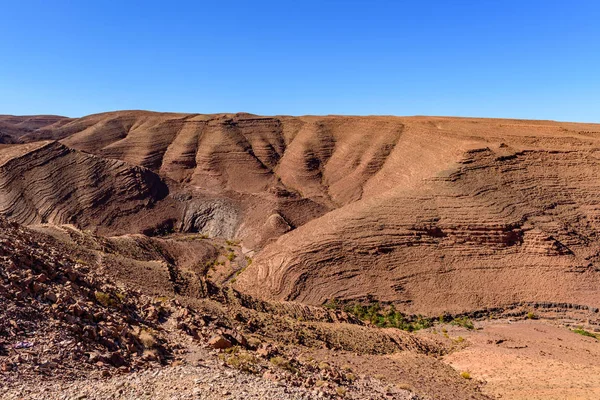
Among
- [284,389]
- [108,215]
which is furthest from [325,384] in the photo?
[108,215]

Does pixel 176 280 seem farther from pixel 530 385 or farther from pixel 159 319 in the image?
pixel 530 385

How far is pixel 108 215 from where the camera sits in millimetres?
42688

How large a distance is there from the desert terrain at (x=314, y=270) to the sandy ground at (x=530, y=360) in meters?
0.11

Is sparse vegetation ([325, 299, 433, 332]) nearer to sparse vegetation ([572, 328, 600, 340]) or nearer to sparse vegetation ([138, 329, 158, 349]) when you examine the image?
sparse vegetation ([572, 328, 600, 340])

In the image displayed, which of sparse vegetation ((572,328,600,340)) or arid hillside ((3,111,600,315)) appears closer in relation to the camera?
sparse vegetation ((572,328,600,340))

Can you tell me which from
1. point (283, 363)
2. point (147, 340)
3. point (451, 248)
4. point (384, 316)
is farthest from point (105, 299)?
point (451, 248)

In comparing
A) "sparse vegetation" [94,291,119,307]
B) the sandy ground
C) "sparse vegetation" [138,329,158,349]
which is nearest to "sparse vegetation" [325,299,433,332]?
the sandy ground

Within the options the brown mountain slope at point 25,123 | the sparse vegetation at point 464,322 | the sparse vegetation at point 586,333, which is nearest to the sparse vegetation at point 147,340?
the sparse vegetation at point 464,322

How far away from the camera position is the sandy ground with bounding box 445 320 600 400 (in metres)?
14.1

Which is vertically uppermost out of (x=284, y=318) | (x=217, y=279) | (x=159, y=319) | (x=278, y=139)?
(x=278, y=139)

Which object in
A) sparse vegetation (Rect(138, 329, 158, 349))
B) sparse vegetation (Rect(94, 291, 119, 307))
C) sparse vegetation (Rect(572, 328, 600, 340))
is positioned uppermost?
sparse vegetation (Rect(94, 291, 119, 307))

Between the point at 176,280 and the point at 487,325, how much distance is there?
15631 mm

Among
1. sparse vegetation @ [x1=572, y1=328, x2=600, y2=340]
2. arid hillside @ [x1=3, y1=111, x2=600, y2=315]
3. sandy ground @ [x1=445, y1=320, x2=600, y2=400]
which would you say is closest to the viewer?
sandy ground @ [x1=445, y1=320, x2=600, y2=400]

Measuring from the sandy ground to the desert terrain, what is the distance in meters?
0.11
